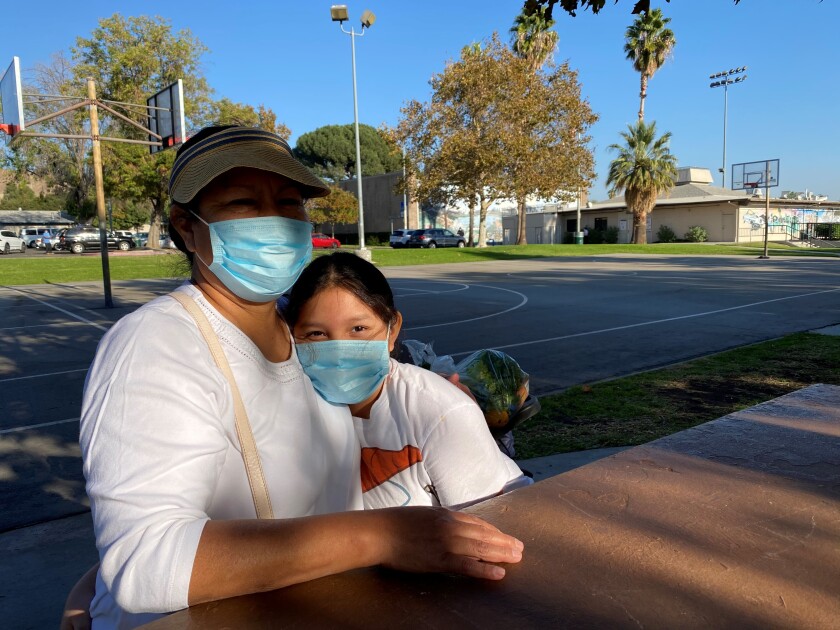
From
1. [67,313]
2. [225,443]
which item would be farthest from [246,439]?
[67,313]

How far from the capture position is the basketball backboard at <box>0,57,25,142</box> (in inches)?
602

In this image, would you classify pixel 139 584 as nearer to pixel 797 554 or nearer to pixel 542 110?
pixel 797 554

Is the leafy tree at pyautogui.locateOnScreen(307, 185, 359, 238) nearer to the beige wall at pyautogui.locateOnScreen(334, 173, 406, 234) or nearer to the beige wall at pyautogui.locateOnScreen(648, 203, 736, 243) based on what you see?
the beige wall at pyautogui.locateOnScreen(334, 173, 406, 234)

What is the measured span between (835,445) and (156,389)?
189 centimetres

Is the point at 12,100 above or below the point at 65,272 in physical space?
above

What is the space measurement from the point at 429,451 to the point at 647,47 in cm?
5146

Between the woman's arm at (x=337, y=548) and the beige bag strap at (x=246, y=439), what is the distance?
233 mm

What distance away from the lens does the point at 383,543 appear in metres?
1.15

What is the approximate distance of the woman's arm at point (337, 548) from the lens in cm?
109

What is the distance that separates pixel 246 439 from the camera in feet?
4.48

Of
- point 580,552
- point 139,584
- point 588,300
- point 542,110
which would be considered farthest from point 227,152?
point 542,110

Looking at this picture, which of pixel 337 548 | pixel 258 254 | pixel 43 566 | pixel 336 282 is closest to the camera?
pixel 337 548

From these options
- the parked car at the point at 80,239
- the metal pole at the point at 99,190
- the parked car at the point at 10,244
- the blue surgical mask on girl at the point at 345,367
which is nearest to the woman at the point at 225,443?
the blue surgical mask on girl at the point at 345,367

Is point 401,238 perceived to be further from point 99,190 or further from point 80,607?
point 80,607
